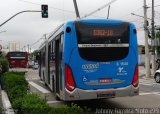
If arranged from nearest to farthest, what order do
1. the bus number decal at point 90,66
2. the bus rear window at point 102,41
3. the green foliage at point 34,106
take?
the green foliage at point 34,106
the bus number decal at point 90,66
the bus rear window at point 102,41

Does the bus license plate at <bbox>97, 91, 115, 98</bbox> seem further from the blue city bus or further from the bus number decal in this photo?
the bus number decal

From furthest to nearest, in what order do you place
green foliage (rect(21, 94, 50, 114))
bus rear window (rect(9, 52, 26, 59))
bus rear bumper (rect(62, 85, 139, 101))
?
bus rear window (rect(9, 52, 26, 59)) → bus rear bumper (rect(62, 85, 139, 101)) → green foliage (rect(21, 94, 50, 114))

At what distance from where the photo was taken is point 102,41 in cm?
1245

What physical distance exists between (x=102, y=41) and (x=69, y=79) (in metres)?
1.62

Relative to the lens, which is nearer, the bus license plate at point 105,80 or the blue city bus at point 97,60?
the blue city bus at point 97,60

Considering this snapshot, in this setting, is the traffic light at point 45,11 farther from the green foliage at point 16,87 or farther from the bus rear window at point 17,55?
the green foliage at point 16,87

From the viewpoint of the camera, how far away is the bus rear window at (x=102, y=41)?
12.3m

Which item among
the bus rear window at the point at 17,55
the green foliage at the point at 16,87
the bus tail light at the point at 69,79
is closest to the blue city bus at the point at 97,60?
the bus tail light at the point at 69,79

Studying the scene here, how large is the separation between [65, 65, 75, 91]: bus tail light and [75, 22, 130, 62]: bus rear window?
0.62 m

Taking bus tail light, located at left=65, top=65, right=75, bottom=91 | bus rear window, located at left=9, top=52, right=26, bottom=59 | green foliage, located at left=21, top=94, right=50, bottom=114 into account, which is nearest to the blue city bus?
bus tail light, located at left=65, top=65, right=75, bottom=91

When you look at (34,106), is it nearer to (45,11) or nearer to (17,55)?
(45,11)

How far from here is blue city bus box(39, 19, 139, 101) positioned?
39.7ft

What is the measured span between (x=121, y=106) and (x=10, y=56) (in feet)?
107

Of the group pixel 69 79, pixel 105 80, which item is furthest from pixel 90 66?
pixel 69 79
